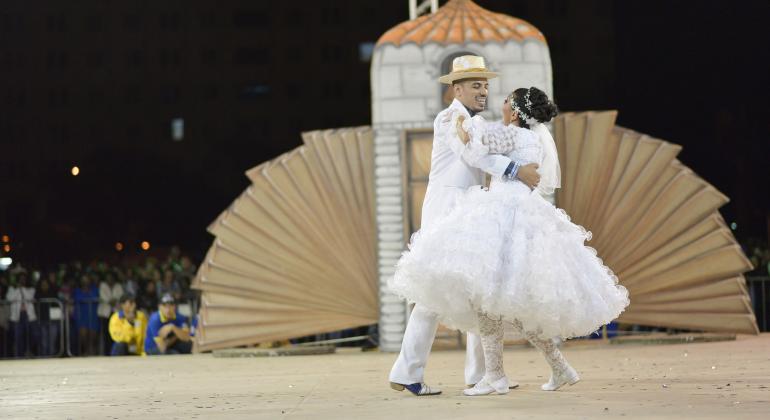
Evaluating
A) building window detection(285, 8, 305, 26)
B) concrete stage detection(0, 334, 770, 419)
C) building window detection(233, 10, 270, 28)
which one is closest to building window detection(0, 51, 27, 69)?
building window detection(233, 10, 270, 28)

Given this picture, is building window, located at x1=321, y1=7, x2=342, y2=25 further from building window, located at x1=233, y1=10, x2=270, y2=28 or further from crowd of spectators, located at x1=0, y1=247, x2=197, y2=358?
crowd of spectators, located at x1=0, y1=247, x2=197, y2=358

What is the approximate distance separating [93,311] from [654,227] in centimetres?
757

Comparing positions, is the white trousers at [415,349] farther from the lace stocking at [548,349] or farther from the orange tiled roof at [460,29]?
the orange tiled roof at [460,29]

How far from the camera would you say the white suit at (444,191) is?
24.7 feet

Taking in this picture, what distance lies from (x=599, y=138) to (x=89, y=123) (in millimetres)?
61027

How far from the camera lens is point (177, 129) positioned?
70.0 meters

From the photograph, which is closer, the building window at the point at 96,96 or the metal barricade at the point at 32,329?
the metal barricade at the point at 32,329

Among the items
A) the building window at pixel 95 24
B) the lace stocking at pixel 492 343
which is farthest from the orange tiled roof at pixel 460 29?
the building window at pixel 95 24

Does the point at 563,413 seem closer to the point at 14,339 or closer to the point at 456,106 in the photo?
the point at 456,106

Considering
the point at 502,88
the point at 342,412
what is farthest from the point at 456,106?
the point at 502,88

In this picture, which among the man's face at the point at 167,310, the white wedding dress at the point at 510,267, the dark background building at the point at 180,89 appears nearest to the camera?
the white wedding dress at the point at 510,267

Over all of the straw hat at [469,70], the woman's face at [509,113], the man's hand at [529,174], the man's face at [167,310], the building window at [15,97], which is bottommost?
the man's face at [167,310]

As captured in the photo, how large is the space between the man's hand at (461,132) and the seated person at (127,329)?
7706 mm

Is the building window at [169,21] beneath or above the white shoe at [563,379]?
above
